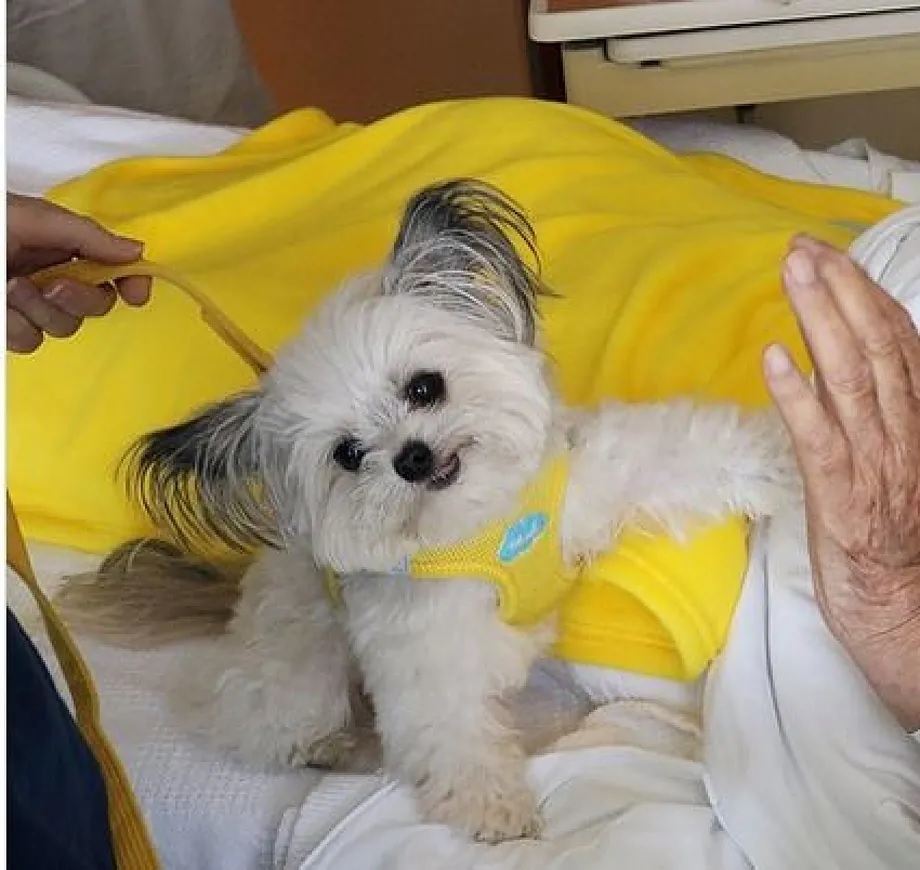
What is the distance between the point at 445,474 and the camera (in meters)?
1.22

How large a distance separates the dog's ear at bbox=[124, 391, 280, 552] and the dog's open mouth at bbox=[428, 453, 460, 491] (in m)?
0.13

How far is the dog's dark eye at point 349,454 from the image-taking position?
4.04ft

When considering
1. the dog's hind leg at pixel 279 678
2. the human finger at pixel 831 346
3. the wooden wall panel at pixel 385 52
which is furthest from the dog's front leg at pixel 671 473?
the wooden wall panel at pixel 385 52

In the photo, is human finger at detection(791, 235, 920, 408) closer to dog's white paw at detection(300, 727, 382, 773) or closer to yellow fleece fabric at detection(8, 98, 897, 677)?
yellow fleece fabric at detection(8, 98, 897, 677)

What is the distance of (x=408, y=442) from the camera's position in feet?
3.98

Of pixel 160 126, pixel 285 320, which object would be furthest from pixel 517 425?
pixel 160 126

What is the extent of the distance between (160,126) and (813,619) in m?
1.16

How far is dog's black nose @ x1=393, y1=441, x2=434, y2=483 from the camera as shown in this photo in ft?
3.97

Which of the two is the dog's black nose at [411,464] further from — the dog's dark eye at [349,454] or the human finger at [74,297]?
the human finger at [74,297]

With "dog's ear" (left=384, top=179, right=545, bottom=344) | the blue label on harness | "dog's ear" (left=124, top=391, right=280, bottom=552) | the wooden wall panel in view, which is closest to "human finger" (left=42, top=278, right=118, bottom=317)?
"dog's ear" (left=124, top=391, right=280, bottom=552)

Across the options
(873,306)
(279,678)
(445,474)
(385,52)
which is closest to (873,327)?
(873,306)

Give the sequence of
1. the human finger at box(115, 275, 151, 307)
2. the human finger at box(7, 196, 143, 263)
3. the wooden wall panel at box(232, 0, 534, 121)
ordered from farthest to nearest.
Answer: the wooden wall panel at box(232, 0, 534, 121)
the human finger at box(115, 275, 151, 307)
the human finger at box(7, 196, 143, 263)

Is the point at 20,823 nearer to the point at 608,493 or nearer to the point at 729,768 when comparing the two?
the point at 729,768

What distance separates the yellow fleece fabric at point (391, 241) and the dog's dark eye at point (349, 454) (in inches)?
8.4
